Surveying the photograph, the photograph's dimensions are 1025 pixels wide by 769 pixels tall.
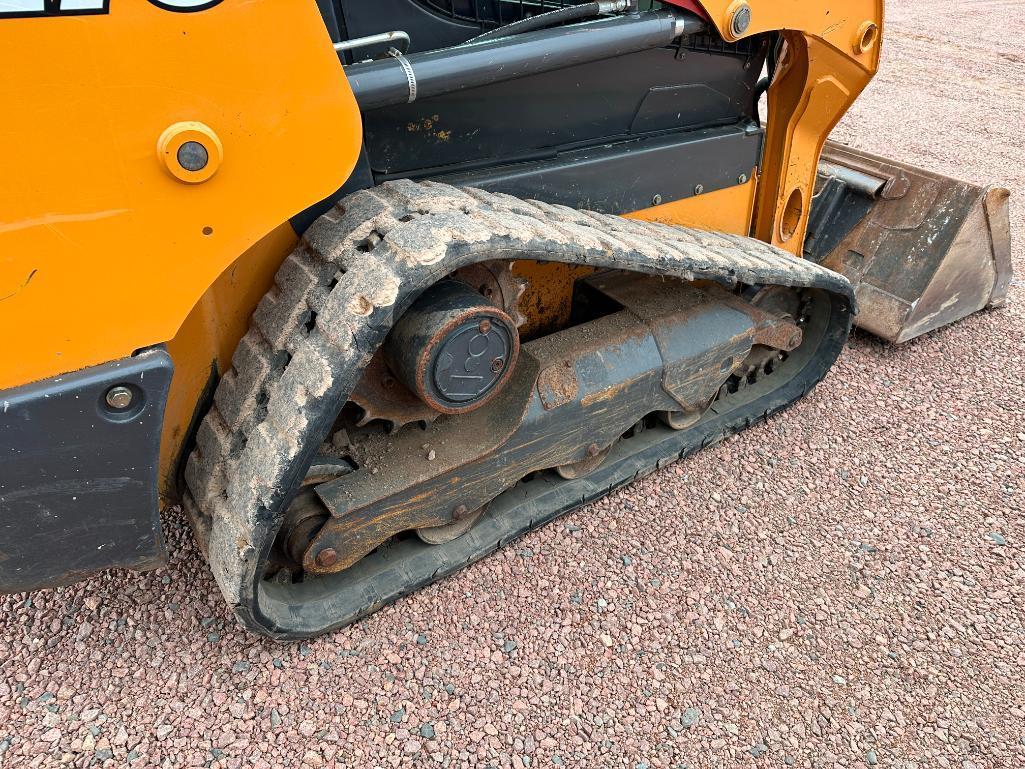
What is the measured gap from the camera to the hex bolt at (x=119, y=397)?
1.43m

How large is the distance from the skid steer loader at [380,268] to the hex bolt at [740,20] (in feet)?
0.04

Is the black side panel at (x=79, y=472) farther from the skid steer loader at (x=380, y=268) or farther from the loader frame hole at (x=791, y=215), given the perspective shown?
the loader frame hole at (x=791, y=215)

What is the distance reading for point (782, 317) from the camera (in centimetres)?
285

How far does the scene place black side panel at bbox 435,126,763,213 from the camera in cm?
220

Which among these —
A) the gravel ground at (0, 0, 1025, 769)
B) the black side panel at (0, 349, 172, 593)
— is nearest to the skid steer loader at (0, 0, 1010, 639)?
the black side panel at (0, 349, 172, 593)

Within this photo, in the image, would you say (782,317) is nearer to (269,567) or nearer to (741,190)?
(741,190)

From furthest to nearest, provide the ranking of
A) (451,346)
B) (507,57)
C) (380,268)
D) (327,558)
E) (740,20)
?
(740,20)
(327,558)
(507,57)
(451,346)
(380,268)

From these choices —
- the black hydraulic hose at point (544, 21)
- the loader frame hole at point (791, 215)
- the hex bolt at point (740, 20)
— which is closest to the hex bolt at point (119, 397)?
the black hydraulic hose at point (544, 21)

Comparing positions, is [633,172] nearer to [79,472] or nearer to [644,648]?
[644,648]

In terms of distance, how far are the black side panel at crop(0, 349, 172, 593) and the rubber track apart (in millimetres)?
190

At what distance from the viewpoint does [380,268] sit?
5.20 feet

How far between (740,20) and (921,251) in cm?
163

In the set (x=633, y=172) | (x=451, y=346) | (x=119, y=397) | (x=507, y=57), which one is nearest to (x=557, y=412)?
(x=451, y=346)

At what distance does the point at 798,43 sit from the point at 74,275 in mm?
2168
